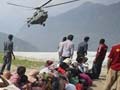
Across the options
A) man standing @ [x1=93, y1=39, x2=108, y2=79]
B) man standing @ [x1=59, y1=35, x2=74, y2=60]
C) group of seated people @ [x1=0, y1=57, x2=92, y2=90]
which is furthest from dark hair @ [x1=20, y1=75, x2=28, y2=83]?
man standing @ [x1=59, y1=35, x2=74, y2=60]

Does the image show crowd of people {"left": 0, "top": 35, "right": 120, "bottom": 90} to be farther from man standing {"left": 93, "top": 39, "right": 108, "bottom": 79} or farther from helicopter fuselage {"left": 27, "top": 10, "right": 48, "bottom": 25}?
helicopter fuselage {"left": 27, "top": 10, "right": 48, "bottom": 25}

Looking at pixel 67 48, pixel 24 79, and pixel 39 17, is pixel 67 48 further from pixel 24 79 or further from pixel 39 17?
pixel 39 17

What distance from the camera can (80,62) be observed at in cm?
1579

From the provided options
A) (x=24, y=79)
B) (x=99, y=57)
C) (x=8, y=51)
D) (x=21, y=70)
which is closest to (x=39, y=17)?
(x=8, y=51)

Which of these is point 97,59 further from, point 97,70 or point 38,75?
point 38,75

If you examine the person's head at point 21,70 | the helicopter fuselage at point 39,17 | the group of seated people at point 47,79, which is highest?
the helicopter fuselage at point 39,17

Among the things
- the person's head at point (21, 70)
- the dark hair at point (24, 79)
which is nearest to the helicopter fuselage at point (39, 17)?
the dark hair at point (24, 79)

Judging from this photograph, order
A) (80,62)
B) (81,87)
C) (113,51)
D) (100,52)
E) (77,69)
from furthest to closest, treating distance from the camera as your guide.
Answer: (100,52) → (80,62) → (77,69) → (81,87) → (113,51)

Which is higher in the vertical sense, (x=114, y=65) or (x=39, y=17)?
(x=39, y=17)

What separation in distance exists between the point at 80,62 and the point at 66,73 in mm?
2285

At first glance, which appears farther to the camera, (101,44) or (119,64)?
(101,44)

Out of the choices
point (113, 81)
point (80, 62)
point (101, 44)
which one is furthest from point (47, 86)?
point (101, 44)

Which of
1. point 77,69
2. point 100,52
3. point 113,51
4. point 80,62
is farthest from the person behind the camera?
point 100,52

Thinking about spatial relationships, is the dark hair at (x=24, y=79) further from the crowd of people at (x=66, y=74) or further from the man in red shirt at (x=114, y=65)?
the man in red shirt at (x=114, y=65)
